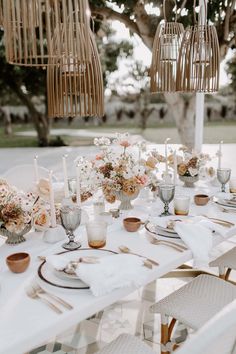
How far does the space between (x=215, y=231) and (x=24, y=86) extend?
1040 centimetres

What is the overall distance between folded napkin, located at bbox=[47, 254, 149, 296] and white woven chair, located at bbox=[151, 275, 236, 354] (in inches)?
17.2

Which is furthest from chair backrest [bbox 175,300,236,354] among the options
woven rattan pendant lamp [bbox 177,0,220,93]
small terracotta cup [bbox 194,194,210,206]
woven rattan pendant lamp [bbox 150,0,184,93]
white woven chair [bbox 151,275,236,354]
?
woven rattan pendant lamp [bbox 150,0,184,93]

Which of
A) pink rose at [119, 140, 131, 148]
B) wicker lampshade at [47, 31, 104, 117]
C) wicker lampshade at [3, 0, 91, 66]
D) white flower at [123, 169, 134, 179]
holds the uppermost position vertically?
wicker lampshade at [3, 0, 91, 66]

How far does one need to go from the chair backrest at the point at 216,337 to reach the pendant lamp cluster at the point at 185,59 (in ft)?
4.83

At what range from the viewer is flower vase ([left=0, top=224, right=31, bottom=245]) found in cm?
158

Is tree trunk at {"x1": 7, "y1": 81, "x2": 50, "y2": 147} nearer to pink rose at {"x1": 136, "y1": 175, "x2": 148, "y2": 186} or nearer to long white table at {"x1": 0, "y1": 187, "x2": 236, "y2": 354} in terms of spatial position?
pink rose at {"x1": 136, "y1": 175, "x2": 148, "y2": 186}

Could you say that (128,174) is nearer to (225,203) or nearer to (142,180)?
(142,180)

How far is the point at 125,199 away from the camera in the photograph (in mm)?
2021

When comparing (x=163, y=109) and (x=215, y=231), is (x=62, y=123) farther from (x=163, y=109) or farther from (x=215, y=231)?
(x=215, y=231)

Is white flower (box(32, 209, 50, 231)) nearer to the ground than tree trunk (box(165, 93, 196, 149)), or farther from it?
nearer to the ground

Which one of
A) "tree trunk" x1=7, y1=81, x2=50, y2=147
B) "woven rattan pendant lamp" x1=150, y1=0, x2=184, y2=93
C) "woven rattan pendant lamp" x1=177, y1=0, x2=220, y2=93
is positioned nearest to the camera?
"woven rattan pendant lamp" x1=177, y1=0, x2=220, y2=93

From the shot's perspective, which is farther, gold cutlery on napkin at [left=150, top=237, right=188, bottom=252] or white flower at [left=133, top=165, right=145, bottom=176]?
white flower at [left=133, top=165, right=145, bottom=176]

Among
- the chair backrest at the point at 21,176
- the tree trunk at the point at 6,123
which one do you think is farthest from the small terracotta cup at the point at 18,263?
the tree trunk at the point at 6,123

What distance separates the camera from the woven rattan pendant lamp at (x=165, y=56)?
7.07ft
